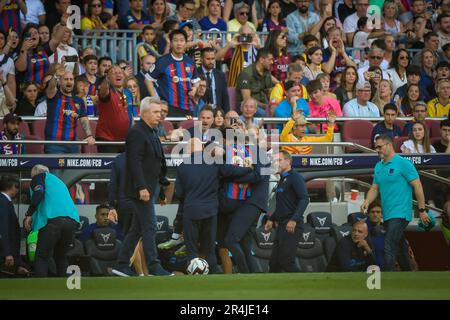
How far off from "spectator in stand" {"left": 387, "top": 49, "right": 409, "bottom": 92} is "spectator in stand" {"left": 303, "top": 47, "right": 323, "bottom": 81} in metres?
1.54

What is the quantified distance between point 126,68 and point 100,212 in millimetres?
3444

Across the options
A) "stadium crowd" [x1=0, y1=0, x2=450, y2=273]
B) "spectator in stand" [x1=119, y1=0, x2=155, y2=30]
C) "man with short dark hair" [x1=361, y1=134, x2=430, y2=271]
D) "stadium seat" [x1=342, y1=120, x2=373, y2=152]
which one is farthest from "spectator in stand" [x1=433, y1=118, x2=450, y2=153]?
"spectator in stand" [x1=119, y1=0, x2=155, y2=30]

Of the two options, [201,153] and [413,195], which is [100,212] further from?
[413,195]

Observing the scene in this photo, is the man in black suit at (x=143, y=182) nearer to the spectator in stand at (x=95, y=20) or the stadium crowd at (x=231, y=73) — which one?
the stadium crowd at (x=231, y=73)

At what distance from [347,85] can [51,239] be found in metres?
6.69

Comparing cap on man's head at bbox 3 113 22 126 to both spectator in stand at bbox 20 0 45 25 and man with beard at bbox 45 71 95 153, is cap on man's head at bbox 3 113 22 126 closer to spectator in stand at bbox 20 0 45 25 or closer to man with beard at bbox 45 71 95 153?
man with beard at bbox 45 71 95 153

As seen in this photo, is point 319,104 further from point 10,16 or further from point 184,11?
point 10,16

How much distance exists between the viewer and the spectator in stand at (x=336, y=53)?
60.7 feet

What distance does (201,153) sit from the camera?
13414mm

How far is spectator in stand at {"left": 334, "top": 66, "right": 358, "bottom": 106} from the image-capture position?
701 inches

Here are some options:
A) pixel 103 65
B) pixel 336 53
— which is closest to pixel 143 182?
pixel 103 65

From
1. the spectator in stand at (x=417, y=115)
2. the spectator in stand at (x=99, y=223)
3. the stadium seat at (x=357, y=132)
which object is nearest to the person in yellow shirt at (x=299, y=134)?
the stadium seat at (x=357, y=132)

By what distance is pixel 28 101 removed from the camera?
16641 mm
